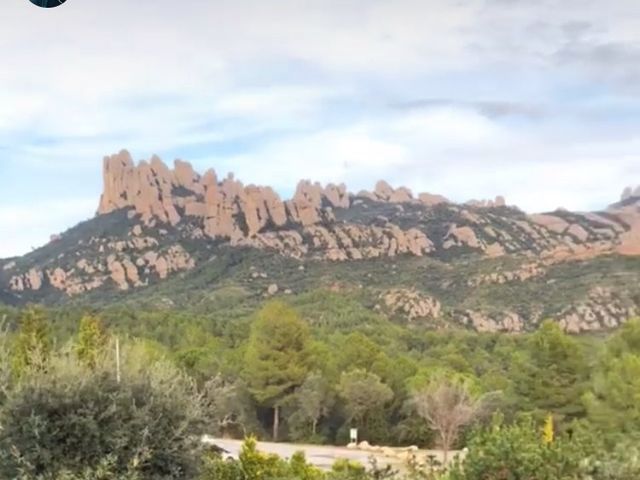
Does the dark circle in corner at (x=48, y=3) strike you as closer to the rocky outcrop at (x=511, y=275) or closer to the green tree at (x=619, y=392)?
the green tree at (x=619, y=392)

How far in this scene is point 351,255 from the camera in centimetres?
5362

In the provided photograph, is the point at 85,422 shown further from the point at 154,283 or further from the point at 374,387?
the point at 154,283

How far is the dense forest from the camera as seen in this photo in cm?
555

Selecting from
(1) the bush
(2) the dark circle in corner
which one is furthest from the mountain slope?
(2) the dark circle in corner

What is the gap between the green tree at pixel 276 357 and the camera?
22250 mm

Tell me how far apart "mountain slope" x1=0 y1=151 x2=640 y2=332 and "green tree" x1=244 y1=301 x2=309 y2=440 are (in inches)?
603

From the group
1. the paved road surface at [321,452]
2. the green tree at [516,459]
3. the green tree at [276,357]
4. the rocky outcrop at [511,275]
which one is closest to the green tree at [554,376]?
the paved road surface at [321,452]

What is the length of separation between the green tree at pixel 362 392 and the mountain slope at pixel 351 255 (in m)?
15.2

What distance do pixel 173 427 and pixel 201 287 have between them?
43286 mm

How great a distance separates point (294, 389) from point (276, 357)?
0.94m

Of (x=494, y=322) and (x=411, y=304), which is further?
(x=411, y=304)

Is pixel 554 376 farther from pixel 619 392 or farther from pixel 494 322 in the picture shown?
pixel 494 322

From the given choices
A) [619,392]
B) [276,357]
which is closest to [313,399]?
[276,357]

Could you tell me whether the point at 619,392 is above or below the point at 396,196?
below
